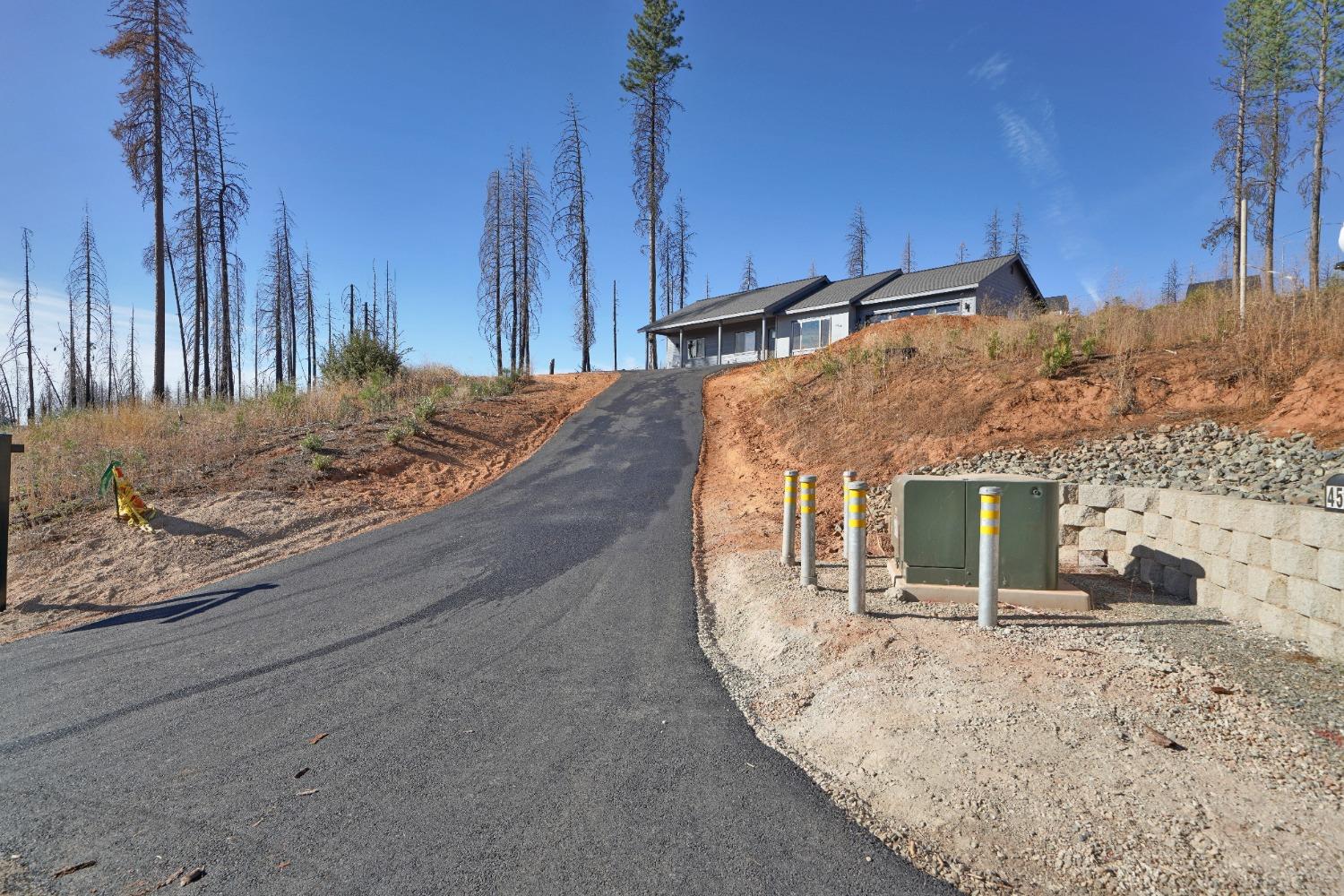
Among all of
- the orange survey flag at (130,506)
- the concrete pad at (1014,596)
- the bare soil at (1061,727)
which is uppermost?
the orange survey flag at (130,506)

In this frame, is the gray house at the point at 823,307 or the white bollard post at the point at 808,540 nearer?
the white bollard post at the point at 808,540

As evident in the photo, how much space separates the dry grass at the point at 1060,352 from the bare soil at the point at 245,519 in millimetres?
8034

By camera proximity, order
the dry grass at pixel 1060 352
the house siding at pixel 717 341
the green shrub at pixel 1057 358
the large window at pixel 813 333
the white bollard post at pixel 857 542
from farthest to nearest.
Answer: the house siding at pixel 717 341 → the large window at pixel 813 333 → the green shrub at pixel 1057 358 → the dry grass at pixel 1060 352 → the white bollard post at pixel 857 542

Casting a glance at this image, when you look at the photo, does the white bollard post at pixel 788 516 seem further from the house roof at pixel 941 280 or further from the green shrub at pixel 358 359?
the house roof at pixel 941 280

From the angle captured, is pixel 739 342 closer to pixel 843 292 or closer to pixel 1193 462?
pixel 843 292

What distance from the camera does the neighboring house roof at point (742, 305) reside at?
1291 inches

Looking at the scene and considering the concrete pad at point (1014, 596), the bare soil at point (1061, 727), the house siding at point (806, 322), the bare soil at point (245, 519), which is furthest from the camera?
the house siding at point (806, 322)

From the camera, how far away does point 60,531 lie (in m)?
9.27

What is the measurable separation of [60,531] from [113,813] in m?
8.68

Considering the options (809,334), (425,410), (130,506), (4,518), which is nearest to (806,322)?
(809,334)

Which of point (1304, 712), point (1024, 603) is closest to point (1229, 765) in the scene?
point (1304, 712)

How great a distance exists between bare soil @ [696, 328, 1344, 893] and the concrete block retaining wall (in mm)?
218

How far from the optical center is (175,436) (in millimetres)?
13125

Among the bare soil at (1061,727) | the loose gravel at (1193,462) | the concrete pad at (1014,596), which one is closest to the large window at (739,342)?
the loose gravel at (1193,462)
